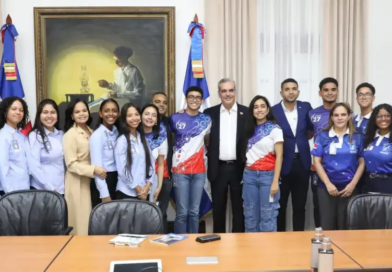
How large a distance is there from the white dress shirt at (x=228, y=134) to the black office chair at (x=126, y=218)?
1.68 m

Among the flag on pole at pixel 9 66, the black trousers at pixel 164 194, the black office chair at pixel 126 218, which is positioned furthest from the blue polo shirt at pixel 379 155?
the flag on pole at pixel 9 66

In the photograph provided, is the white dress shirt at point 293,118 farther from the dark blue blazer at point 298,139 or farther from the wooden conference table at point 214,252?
the wooden conference table at point 214,252

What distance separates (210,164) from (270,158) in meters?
0.66

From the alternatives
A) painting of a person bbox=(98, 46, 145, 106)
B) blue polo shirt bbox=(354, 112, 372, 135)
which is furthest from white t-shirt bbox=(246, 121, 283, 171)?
painting of a person bbox=(98, 46, 145, 106)

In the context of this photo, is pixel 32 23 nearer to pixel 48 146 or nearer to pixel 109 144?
pixel 48 146

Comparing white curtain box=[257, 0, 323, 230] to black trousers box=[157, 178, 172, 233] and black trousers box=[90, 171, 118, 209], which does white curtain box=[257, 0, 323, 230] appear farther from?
black trousers box=[90, 171, 118, 209]

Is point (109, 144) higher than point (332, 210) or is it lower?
higher

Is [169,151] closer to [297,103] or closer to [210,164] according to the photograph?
[210,164]

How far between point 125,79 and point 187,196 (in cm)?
175

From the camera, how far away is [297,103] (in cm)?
429

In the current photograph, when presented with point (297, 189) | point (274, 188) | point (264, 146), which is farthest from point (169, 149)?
point (297, 189)

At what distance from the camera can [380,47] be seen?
198 inches

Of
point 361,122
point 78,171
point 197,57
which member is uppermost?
point 197,57

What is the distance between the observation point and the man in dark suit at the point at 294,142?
13.7ft
